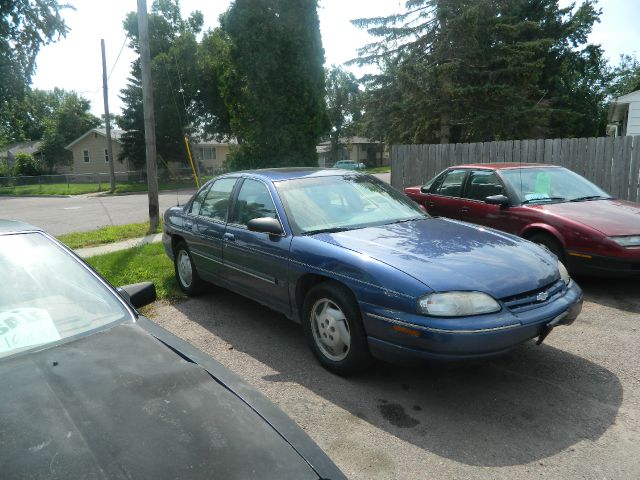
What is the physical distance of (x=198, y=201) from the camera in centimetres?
594

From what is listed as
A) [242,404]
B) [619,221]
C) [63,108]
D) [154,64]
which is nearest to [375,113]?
[154,64]

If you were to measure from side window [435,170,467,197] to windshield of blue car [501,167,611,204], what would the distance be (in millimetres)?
704

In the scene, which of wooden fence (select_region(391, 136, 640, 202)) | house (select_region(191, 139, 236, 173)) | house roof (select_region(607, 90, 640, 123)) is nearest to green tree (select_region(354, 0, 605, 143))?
house roof (select_region(607, 90, 640, 123))

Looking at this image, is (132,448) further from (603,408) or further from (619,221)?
(619,221)

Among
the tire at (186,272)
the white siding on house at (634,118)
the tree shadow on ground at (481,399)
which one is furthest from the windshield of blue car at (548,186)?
the white siding on house at (634,118)

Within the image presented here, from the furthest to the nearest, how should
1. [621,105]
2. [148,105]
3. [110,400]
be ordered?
[621,105], [148,105], [110,400]

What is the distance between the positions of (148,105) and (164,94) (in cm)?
2931

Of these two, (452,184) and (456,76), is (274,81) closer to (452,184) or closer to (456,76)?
(456,76)

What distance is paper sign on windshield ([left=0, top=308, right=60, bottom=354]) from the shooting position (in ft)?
7.39

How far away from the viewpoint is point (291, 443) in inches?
69.8

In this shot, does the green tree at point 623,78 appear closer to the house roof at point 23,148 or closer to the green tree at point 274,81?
the green tree at point 274,81

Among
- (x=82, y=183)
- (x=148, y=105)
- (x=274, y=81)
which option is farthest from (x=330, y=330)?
(x=82, y=183)

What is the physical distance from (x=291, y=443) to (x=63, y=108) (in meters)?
63.6

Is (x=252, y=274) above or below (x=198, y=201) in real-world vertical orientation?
below
